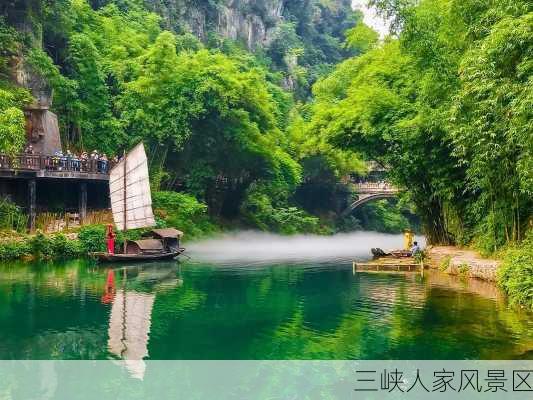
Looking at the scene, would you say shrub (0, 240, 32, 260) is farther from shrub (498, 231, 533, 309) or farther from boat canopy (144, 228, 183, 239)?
shrub (498, 231, 533, 309)

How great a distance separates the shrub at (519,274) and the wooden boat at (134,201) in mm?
15064

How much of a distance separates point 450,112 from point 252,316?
7.60 meters

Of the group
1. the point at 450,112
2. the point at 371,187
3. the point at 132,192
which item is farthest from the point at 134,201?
the point at 371,187

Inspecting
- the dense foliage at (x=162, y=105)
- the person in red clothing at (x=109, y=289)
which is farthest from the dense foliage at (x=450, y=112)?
the person in red clothing at (x=109, y=289)

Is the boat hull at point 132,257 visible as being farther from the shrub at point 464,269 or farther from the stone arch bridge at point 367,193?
the stone arch bridge at point 367,193

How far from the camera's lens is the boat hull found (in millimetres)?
24234

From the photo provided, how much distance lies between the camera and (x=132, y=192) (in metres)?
25.9

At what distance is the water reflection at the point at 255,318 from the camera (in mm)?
10461

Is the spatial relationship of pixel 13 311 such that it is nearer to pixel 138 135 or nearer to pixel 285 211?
pixel 138 135

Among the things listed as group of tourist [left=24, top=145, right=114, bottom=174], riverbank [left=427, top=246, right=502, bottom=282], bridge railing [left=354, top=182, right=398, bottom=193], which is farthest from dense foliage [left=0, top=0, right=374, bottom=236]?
bridge railing [left=354, top=182, right=398, bottom=193]

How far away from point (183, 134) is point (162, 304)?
20.8 meters

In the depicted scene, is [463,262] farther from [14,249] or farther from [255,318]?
[14,249]

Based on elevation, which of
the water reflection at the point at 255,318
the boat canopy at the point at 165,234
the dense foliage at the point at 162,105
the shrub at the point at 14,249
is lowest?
the water reflection at the point at 255,318

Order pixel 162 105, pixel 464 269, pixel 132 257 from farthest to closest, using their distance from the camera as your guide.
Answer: pixel 162 105, pixel 132 257, pixel 464 269
